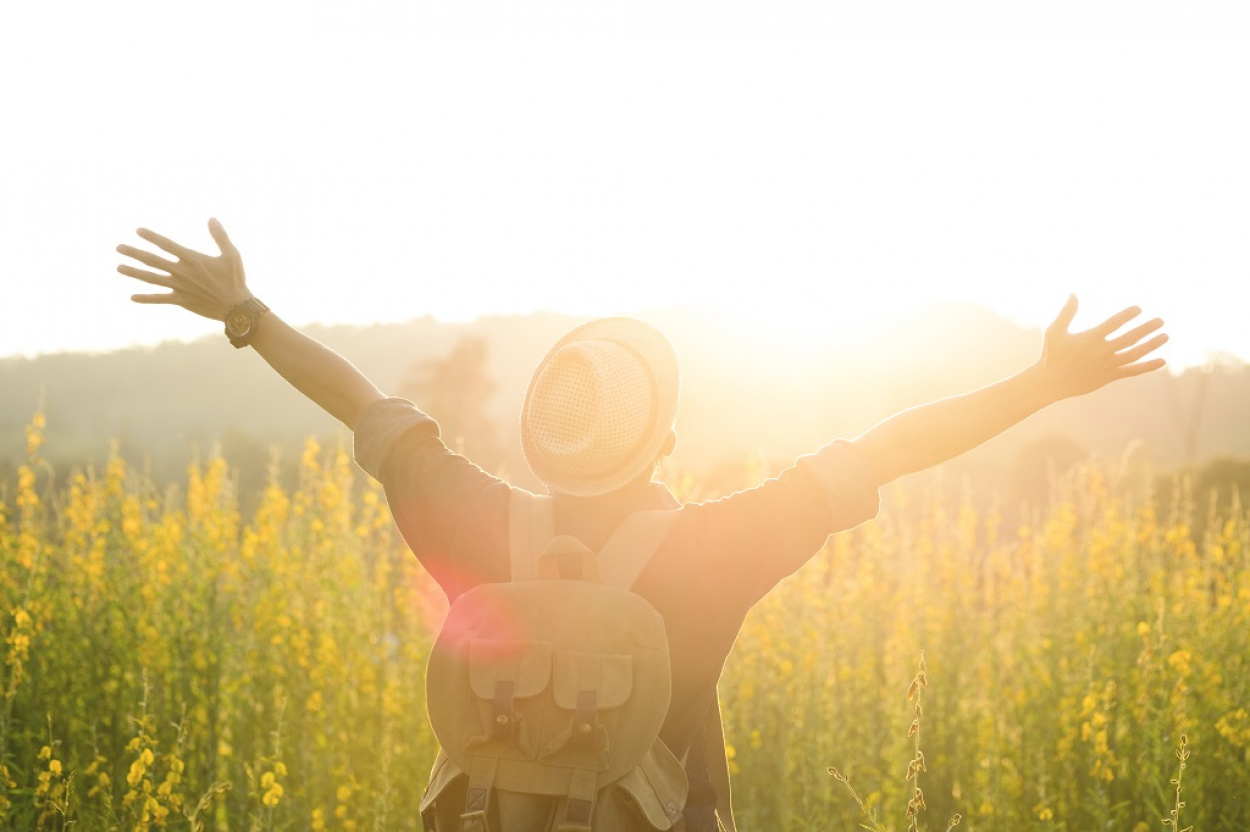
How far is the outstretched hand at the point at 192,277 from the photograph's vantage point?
2854 mm

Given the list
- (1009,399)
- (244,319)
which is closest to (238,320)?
(244,319)

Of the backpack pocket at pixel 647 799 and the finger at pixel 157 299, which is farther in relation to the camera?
the finger at pixel 157 299

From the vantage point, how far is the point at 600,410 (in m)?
2.34

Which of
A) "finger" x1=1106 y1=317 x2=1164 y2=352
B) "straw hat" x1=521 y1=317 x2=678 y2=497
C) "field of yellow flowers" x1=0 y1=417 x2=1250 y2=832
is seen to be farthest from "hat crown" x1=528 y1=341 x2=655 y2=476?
"field of yellow flowers" x1=0 y1=417 x2=1250 y2=832

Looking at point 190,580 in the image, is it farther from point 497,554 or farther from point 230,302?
point 497,554

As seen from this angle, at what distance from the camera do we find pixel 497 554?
2.31 meters

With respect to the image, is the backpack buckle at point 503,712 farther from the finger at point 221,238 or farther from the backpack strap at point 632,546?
the finger at point 221,238

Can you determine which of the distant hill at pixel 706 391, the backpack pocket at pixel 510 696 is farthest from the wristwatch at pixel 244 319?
the distant hill at pixel 706 391

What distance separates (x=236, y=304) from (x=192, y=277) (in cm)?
13

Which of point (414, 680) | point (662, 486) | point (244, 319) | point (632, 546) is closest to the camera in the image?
point (632, 546)

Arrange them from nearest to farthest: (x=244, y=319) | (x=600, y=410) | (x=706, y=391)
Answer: (x=600, y=410) → (x=244, y=319) → (x=706, y=391)

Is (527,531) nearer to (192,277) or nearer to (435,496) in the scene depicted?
(435,496)

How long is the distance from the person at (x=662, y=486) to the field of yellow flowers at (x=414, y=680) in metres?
1.64

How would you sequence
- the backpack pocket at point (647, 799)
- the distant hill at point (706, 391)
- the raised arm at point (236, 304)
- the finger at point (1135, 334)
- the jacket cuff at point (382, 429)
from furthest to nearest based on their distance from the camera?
1. the distant hill at point (706, 391)
2. the raised arm at point (236, 304)
3. the jacket cuff at point (382, 429)
4. the finger at point (1135, 334)
5. the backpack pocket at point (647, 799)
